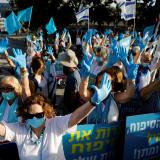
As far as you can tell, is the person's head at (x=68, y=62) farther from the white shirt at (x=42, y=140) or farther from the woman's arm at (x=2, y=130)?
the woman's arm at (x=2, y=130)

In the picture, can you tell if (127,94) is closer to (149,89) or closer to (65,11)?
(149,89)

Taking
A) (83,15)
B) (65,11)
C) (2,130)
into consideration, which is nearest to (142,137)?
(2,130)

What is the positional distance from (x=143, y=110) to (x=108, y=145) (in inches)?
34.5

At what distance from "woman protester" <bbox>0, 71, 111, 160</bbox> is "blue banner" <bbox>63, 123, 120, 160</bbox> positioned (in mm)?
766

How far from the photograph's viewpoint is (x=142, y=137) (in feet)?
14.6

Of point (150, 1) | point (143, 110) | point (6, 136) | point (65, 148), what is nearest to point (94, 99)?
point (6, 136)

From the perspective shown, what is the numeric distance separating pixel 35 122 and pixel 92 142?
1162 millimetres

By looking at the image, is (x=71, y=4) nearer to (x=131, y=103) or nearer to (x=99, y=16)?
(x=99, y=16)

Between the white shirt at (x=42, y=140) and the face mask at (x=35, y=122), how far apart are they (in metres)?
0.07

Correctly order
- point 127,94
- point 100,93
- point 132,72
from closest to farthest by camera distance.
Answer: point 100,93 → point 132,72 → point 127,94

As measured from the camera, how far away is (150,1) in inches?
1786

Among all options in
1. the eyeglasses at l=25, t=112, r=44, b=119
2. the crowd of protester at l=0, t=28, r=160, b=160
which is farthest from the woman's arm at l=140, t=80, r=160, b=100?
the eyeglasses at l=25, t=112, r=44, b=119

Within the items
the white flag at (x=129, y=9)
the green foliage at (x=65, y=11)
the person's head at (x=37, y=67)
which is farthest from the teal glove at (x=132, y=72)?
the green foliage at (x=65, y=11)

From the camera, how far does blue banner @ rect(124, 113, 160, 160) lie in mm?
4258
